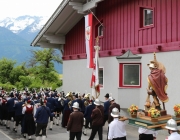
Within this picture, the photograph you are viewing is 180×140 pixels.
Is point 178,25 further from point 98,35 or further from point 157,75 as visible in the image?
point 98,35

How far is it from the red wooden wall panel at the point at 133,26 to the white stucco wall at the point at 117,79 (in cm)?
63

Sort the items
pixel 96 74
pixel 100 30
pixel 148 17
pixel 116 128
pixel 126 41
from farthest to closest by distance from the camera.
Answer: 1. pixel 100 30
2. pixel 96 74
3. pixel 126 41
4. pixel 148 17
5. pixel 116 128

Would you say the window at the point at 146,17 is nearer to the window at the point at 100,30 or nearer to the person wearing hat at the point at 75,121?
the window at the point at 100,30

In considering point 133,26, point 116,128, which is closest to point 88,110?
point 116,128

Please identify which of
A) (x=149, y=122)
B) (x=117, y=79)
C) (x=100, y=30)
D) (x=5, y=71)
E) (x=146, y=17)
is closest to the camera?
(x=149, y=122)

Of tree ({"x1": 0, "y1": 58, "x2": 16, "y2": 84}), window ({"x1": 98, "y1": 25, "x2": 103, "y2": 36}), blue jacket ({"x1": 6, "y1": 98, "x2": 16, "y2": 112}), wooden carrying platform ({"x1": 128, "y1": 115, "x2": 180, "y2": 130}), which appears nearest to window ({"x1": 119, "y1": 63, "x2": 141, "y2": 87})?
window ({"x1": 98, "y1": 25, "x2": 103, "y2": 36})

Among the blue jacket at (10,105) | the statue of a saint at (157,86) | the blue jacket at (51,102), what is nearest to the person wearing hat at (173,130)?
the statue of a saint at (157,86)

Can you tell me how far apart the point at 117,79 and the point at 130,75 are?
1.08m

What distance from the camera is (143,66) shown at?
16.1 meters

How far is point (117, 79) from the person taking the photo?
17.6 metres

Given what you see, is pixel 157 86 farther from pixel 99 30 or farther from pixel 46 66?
pixel 46 66

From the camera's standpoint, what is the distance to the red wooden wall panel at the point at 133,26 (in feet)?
47.7

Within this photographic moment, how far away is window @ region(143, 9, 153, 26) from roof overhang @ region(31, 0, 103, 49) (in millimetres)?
3569

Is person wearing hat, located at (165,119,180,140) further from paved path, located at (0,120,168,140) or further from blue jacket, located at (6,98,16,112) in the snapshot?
blue jacket, located at (6,98,16,112)
